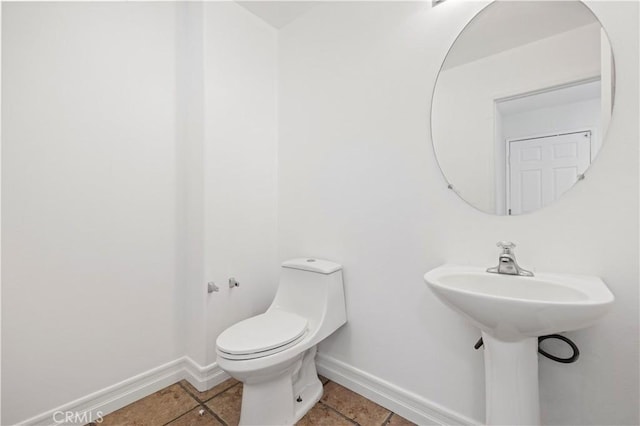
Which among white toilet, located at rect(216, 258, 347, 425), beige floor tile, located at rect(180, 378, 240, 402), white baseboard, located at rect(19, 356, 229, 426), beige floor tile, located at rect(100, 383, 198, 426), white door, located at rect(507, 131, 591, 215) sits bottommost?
beige floor tile, located at rect(100, 383, 198, 426)

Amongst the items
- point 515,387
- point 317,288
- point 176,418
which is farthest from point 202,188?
point 515,387

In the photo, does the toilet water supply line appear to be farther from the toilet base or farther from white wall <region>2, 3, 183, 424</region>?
white wall <region>2, 3, 183, 424</region>

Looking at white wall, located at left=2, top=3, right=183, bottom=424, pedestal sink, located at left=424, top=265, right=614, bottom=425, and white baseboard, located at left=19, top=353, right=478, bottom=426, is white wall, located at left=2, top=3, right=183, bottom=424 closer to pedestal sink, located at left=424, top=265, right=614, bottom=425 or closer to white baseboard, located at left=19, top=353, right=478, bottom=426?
white baseboard, located at left=19, top=353, right=478, bottom=426

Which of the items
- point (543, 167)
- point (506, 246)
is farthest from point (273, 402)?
point (543, 167)

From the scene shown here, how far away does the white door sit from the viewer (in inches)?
40.1

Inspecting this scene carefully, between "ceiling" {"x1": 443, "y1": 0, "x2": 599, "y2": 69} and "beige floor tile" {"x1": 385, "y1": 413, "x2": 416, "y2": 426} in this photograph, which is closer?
"ceiling" {"x1": 443, "y1": 0, "x2": 599, "y2": 69}

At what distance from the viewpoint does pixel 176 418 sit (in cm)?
139

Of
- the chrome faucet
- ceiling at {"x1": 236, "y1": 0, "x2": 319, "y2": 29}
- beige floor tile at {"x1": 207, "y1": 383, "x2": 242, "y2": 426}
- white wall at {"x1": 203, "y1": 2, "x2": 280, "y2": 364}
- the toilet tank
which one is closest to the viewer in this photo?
the chrome faucet

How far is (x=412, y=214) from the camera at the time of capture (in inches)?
54.6

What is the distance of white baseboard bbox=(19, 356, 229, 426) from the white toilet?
450 mm

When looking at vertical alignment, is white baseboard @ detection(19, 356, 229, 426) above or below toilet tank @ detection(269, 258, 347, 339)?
below

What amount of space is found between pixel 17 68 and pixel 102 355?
137 cm

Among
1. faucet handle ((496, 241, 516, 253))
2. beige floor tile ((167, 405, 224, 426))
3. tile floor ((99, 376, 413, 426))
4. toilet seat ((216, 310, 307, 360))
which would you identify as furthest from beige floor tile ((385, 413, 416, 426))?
faucet handle ((496, 241, 516, 253))

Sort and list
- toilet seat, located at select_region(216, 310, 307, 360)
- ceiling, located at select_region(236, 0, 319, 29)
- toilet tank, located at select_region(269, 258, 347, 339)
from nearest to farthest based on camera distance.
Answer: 1. toilet seat, located at select_region(216, 310, 307, 360)
2. toilet tank, located at select_region(269, 258, 347, 339)
3. ceiling, located at select_region(236, 0, 319, 29)
